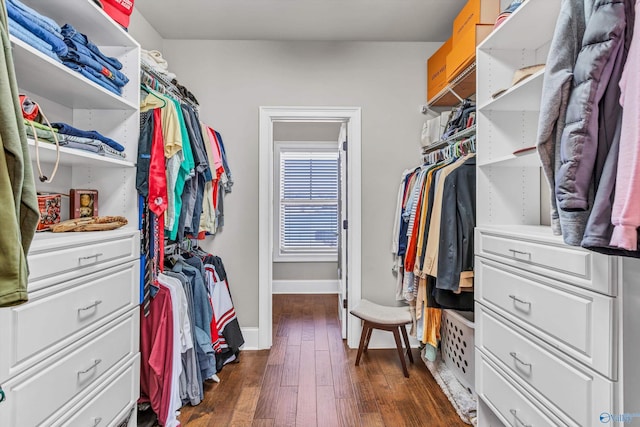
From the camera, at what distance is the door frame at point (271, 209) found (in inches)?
114

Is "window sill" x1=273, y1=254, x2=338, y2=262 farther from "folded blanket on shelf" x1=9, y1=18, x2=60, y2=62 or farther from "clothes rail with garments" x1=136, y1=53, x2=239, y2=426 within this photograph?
"folded blanket on shelf" x1=9, y1=18, x2=60, y2=62

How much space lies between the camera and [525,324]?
4.40 feet

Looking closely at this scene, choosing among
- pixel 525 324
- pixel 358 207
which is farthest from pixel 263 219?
pixel 525 324

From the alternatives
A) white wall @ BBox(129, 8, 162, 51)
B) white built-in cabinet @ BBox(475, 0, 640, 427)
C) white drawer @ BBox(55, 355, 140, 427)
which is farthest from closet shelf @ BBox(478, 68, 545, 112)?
white wall @ BBox(129, 8, 162, 51)

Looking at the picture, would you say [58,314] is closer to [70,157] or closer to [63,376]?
[63,376]

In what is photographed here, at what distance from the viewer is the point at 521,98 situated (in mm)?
1589

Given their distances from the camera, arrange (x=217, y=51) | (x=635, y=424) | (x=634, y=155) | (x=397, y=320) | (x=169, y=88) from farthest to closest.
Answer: (x=217, y=51), (x=397, y=320), (x=169, y=88), (x=635, y=424), (x=634, y=155)

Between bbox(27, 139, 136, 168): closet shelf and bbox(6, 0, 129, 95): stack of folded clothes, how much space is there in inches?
13.3

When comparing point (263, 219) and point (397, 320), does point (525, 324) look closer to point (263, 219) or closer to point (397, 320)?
point (397, 320)

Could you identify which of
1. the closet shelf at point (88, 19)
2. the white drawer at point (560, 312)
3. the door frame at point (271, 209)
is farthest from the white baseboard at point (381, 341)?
the closet shelf at point (88, 19)

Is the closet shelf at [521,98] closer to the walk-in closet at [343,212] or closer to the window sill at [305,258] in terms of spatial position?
the walk-in closet at [343,212]

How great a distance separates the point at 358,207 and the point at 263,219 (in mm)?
794

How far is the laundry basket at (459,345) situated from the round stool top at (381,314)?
28 cm

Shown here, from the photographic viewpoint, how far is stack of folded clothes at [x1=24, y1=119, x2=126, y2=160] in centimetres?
122
